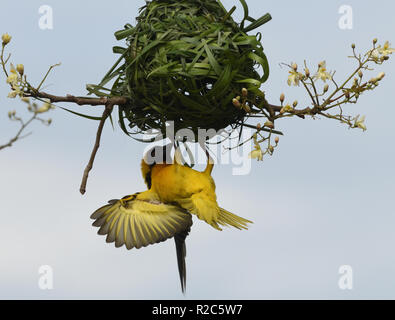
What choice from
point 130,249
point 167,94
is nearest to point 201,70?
point 167,94

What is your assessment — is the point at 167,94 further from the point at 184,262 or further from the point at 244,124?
the point at 184,262

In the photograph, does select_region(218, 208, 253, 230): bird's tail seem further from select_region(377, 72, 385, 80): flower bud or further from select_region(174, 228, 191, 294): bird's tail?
select_region(377, 72, 385, 80): flower bud

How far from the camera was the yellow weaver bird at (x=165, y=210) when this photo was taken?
8.66ft

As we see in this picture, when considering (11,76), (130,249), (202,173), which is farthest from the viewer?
(202,173)

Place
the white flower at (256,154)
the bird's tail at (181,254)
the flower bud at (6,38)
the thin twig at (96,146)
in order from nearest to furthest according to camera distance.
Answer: the flower bud at (6,38) < the white flower at (256,154) < the thin twig at (96,146) < the bird's tail at (181,254)

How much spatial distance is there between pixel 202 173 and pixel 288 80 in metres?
0.58

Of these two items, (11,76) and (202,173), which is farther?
(202,173)

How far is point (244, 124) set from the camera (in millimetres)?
2756

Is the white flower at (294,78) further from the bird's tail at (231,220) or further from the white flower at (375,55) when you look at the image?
the bird's tail at (231,220)

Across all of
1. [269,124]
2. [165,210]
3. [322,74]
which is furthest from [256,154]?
[165,210]

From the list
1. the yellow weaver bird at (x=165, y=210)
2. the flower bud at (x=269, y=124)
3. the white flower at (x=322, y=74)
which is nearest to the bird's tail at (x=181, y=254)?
the yellow weaver bird at (x=165, y=210)

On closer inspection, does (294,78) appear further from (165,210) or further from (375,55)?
(165,210)

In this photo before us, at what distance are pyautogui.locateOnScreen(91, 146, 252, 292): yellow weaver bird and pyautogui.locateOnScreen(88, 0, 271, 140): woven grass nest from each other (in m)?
0.22

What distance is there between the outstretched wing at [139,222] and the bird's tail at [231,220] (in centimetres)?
14
